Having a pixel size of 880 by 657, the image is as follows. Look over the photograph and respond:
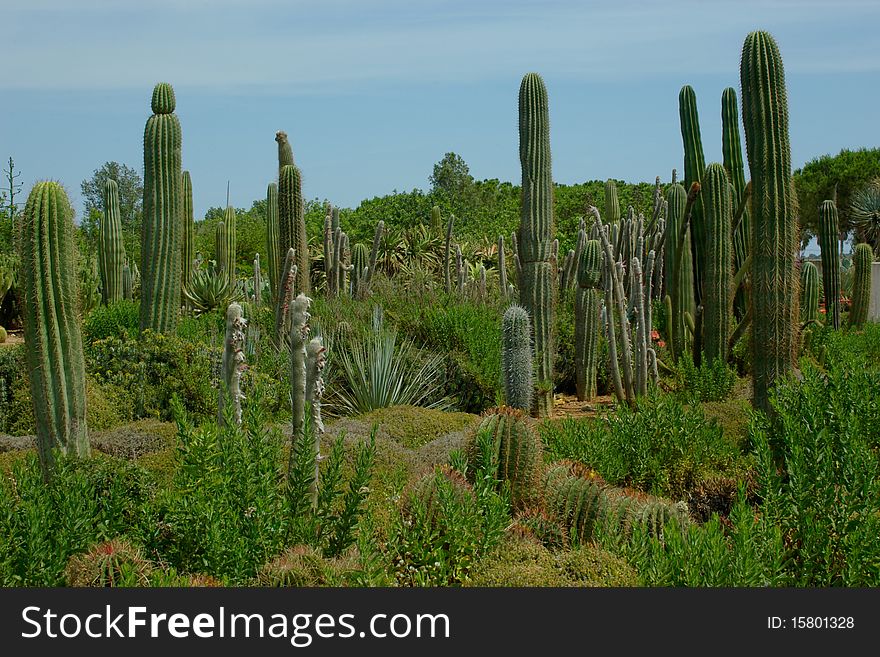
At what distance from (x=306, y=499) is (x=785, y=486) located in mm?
2369

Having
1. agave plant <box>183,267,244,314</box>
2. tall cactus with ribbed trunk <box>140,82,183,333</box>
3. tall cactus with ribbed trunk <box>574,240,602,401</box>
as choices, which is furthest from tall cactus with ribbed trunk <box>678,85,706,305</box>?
agave plant <box>183,267,244,314</box>

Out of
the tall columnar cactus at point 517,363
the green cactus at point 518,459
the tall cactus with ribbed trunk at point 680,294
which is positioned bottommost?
the green cactus at point 518,459

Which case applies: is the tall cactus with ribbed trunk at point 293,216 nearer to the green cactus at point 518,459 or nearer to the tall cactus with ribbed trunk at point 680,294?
the tall cactus with ribbed trunk at point 680,294

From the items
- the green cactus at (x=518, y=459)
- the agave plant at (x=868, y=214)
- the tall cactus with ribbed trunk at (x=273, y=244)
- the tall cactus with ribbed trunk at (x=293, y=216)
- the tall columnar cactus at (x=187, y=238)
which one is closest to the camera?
the green cactus at (x=518, y=459)

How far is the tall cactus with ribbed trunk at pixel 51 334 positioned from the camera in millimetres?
5789

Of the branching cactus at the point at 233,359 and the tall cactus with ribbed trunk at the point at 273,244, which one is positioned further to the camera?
the tall cactus with ribbed trunk at the point at 273,244

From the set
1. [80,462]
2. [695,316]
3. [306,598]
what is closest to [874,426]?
[306,598]

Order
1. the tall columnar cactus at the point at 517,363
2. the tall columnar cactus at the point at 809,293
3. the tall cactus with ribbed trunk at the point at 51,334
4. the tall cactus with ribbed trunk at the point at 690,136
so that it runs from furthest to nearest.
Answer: the tall columnar cactus at the point at 809,293
the tall cactus with ribbed trunk at the point at 690,136
the tall columnar cactus at the point at 517,363
the tall cactus with ribbed trunk at the point at 51,334


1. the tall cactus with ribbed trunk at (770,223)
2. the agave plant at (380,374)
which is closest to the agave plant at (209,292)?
the agave plant at (380,374)

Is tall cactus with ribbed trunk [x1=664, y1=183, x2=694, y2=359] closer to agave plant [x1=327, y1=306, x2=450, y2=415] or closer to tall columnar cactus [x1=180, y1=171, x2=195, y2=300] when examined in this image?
agave plant [x1=327, y1=306, x2=450, y2=415]

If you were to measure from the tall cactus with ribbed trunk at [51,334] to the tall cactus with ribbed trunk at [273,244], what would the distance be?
5.15m

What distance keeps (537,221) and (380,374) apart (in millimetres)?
2469

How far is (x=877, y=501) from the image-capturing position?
4.57 m

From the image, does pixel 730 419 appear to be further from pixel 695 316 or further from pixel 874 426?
pixel 695 316
